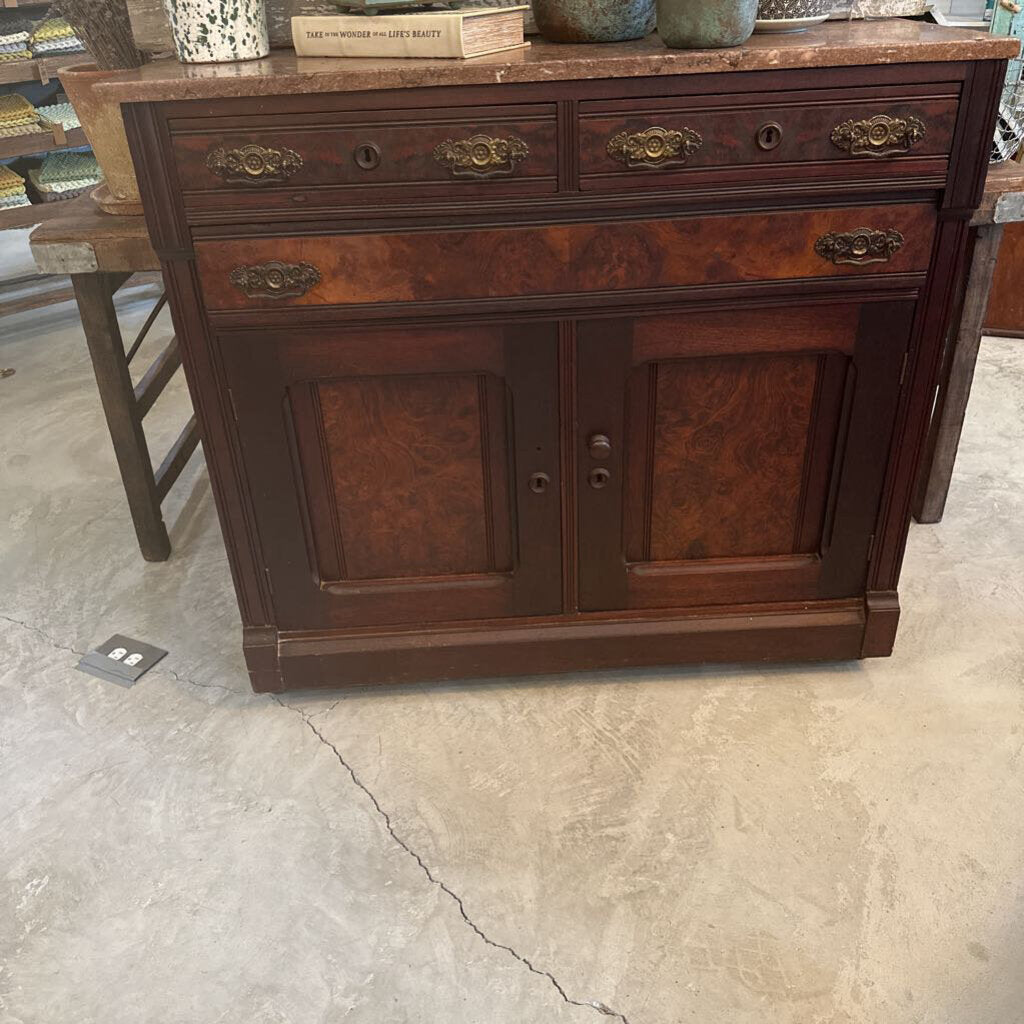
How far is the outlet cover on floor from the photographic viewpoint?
185 cm

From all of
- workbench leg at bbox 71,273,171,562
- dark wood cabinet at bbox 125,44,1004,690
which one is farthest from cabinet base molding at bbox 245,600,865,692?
workbench leg at bbox 71,273,171,562

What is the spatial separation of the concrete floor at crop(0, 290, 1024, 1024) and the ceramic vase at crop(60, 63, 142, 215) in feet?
2.74

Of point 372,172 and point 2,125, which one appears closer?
point 372,172

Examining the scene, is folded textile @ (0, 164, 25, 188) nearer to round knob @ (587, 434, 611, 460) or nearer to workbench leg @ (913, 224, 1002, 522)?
round knob @ (587, 434, 611, 460)

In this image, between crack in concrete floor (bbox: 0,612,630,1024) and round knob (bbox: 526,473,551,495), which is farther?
round knob (bbox: 526,473,551,495)

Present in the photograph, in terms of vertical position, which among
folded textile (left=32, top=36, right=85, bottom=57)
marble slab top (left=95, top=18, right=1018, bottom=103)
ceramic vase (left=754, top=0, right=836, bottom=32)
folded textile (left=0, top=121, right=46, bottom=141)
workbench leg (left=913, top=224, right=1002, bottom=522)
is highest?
ceramic vase (left=754, top=0, right=836, bottom=32)

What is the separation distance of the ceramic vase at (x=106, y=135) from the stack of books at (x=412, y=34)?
0.48 meters

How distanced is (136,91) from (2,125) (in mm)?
2336

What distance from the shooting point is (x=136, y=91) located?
1.24m

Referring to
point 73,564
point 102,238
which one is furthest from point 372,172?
point 73,564

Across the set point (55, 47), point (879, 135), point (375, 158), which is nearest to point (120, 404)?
point (375, 158)

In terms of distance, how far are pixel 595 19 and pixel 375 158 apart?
A: 398 millimetres

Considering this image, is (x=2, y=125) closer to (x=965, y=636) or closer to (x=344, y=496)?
(x=344, y=496)

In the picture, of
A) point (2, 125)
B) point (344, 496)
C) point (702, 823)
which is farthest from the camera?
point (2, 125)
